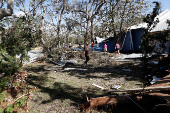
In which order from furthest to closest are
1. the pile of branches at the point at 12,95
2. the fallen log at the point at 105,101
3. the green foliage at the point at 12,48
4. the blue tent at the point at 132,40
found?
the blue tent at the point at 132,40 → the green foliage at the point at 12,48 → the fallen log at the point at 105,101 → the pile of branches at the point at 12,95

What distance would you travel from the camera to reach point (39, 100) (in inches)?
166

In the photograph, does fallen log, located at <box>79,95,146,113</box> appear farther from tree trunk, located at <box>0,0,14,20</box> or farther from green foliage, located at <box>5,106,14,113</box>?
tree trunk, located at <box>0,0,14,20</box>

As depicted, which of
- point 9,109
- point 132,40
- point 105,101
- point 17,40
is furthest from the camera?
point 132,40

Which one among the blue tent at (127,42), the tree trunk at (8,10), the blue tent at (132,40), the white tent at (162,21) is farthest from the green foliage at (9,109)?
the blue tent at (132,40)

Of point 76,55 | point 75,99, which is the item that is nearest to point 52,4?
point 76,55

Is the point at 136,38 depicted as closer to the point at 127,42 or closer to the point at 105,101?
the point at 127,42

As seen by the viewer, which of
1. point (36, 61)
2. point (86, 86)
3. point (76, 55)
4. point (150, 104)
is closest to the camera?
point (150, 104)

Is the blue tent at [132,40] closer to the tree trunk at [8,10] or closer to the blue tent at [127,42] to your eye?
the blue tent at [127,42]

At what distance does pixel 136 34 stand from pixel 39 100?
15095 mm

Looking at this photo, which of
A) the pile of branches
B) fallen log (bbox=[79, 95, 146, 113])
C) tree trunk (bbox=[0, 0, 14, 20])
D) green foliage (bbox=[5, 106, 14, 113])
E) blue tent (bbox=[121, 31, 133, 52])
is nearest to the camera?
green foliage (bbox=[5, 106, 14, 113])

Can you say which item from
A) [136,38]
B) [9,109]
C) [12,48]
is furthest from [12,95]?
[136,38]

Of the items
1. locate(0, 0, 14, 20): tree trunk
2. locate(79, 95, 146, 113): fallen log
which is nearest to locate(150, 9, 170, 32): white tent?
locate(79, 95, 146, 113): fallen log

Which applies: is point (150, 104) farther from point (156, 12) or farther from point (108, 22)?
point (108, 22)

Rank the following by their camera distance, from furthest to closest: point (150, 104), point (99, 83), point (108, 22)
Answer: point (108, 22) → point (99, 83) → point (150, 104)
